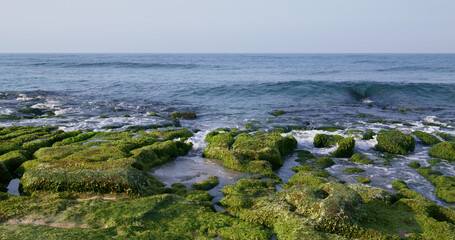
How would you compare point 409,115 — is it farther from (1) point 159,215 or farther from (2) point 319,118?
(1) point 159,215

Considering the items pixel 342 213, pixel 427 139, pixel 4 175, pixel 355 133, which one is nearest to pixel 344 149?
pixel 355 133

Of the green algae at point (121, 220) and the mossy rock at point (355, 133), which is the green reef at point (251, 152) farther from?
the mossy rock at point (355, 133)

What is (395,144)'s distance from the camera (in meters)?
13.7

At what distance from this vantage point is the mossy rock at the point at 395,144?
13562mm

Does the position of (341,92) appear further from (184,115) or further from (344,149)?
(344,149)

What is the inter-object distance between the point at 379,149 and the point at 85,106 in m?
21.2

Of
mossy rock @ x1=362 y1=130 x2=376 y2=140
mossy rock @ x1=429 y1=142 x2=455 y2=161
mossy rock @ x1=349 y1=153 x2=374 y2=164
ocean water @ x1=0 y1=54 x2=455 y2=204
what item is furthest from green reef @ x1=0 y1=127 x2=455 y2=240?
mossy rock @ x1=362 y1=130 x2=376 y2=140

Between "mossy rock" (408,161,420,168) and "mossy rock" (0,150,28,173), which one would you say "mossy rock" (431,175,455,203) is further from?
"mossy rock" (0,150,28,173)

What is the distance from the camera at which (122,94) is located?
3178 cm

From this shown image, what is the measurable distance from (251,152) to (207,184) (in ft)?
9.85

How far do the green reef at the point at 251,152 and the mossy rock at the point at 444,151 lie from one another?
6008 millimetres

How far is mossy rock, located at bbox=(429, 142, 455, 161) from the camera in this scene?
12.6 m

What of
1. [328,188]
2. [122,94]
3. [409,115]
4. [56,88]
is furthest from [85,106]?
[409,115]

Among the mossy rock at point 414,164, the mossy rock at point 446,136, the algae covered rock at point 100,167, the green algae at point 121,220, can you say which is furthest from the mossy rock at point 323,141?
the green algae at point 121,220
